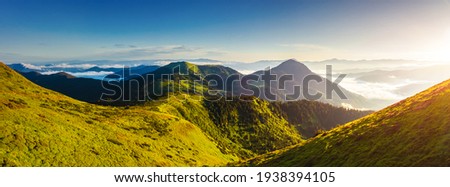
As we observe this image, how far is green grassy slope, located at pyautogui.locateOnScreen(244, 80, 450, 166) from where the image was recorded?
40.6 meters

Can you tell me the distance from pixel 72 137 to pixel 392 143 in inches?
2514

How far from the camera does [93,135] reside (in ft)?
259

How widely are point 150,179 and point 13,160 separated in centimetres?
2800

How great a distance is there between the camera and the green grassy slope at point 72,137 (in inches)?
2270

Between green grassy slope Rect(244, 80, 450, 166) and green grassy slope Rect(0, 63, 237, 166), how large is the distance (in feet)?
110

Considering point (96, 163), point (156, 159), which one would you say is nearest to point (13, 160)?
point (96, 163)

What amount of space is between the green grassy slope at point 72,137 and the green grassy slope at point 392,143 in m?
33.5

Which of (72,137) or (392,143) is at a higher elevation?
(392,143)

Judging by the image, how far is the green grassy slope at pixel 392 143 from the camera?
133 ft

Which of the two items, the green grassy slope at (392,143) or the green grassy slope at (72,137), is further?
the green grassy slope at (72,137)

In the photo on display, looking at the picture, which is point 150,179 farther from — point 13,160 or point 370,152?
point 370,152

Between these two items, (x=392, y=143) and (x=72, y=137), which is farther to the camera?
(x=72, y=137)

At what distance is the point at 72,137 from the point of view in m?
70.6

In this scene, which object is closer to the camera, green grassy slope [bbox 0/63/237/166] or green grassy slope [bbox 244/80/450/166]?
green grassy slope [bbox 244/80/450/166]
